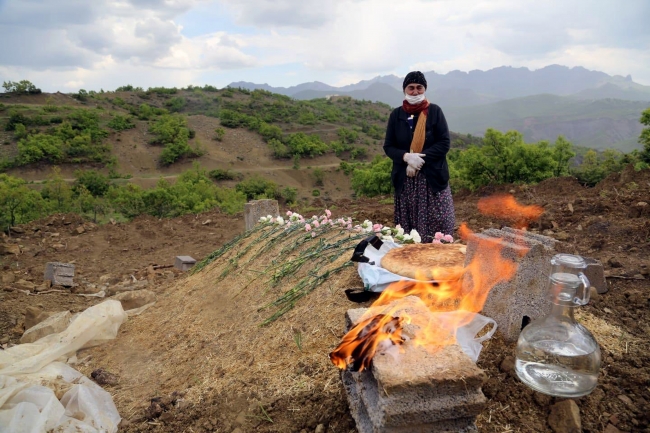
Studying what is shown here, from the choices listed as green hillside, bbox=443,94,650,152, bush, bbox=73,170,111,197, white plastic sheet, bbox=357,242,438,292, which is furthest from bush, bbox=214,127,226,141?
green hillside, bbox=443,94,650,152

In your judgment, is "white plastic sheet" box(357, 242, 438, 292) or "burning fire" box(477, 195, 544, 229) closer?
"white plastic sheet" box(357, 242, 438, 292)

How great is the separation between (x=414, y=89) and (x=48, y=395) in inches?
147

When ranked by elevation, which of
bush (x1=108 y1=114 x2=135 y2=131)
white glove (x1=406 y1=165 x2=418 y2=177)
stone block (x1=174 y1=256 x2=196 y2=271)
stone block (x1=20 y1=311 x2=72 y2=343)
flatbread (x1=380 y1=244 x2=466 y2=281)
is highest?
bush (x1=108 y1=114 x2=135 y2=131)

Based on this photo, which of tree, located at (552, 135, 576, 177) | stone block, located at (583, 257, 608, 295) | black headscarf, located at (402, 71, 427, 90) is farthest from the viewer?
Answer: tree, located at (552, 135, 576, 177)

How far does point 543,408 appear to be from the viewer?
6.44 feet

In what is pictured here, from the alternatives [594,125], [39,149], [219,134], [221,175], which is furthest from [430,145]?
[594,125]

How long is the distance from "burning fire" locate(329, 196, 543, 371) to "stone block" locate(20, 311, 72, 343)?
3232mm

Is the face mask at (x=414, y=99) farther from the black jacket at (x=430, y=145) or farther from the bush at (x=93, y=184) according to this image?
the bush at (x=93, y=184)

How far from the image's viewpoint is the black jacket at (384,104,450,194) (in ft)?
13.5

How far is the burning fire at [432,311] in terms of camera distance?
1.75m

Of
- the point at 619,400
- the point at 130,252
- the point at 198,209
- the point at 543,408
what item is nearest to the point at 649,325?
the point at 619,400

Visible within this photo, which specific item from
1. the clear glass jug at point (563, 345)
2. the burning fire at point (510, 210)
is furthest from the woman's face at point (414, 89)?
the burning fire at point (510, 210)

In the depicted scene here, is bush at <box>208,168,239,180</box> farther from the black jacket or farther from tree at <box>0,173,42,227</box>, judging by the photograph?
the black jacket

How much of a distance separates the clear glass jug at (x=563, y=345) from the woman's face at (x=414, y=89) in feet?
8.36
